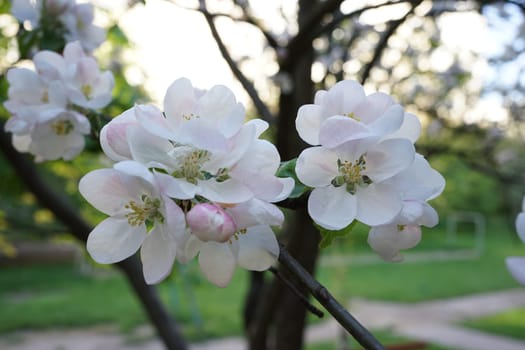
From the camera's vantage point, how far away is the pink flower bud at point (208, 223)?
1.53ft

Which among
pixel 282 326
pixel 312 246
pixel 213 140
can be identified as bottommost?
pixel 282 326

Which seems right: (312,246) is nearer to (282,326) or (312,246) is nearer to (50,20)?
(282,326)

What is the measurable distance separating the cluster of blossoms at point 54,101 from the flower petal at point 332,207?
47 centimetres

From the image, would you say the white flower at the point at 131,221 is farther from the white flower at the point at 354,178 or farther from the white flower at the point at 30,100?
the white flower at the point at 30,100

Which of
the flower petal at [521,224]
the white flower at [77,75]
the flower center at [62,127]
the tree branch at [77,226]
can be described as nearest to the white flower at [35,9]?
the white flower at [77,75]

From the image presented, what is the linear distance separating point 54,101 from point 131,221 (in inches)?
15.4

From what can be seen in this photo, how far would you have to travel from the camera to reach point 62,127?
2.83ft

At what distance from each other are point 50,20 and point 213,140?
32.4 inches

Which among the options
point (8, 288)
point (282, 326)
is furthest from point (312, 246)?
point (8, 288)

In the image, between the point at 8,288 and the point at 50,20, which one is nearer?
the point at 50,20

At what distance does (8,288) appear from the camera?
7.59 metres

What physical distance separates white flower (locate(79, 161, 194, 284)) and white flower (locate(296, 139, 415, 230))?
0.45 ft

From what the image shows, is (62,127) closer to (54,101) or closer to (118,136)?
(54,101)

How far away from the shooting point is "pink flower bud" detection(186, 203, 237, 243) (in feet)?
1.53
